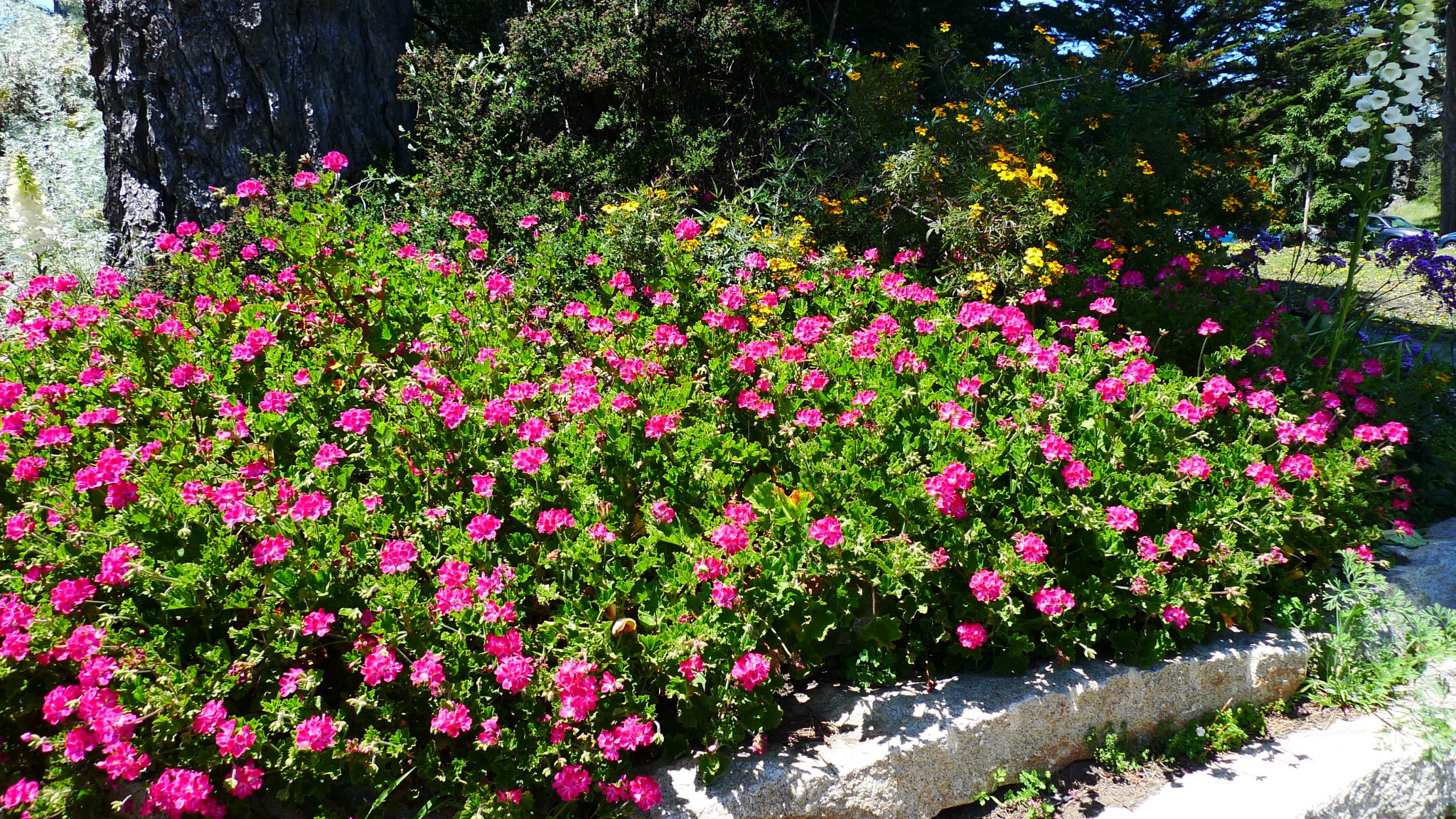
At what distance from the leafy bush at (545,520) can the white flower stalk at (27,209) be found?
1790mm

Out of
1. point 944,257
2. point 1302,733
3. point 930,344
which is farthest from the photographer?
point 944,257

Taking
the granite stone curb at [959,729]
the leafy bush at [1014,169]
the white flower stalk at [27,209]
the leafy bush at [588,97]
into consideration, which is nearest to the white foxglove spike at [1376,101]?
the leafy bush at [1014,169]

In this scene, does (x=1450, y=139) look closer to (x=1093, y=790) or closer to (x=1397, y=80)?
(x=1397, y=80)

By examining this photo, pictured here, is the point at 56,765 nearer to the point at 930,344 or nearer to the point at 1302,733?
the point at 930,344

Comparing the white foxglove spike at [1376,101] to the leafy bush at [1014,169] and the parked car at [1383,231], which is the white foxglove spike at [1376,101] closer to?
the parked car at [1383,231]

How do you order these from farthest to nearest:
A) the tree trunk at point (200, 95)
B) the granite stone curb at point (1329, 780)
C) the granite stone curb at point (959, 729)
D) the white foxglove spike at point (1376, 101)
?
the tree trunk at point (200, 95), the white foxglove spike at point (1376, 101), the granite stone curb at point (1329, 780), the granite stone curb at point (959, 729)

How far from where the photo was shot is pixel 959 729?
8.05 feet

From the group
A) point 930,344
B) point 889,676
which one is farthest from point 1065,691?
point 930,344

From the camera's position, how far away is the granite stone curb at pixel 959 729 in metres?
2.29

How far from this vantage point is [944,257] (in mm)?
4617

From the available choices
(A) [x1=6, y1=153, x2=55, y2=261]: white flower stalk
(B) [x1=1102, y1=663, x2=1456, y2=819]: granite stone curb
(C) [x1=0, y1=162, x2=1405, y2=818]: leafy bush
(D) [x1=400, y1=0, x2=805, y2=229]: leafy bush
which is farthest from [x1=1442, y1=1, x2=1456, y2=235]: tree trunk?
(A) [x1=6, y1=153, x2=55, y2=261]: white flower stalk

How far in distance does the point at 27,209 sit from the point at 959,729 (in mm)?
5971

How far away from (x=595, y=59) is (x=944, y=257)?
2.93m

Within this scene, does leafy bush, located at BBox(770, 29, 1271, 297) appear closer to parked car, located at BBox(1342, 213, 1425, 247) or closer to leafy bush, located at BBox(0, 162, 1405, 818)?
parked car, located at BBox(1342, 213, 1425, 247)
